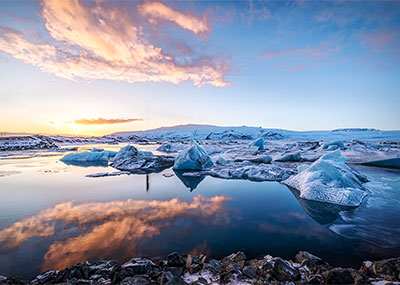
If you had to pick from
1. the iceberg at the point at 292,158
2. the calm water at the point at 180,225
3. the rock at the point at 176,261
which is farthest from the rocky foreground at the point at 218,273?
the iceberg at the point at 292,158

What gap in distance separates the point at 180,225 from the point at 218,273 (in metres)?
1.51

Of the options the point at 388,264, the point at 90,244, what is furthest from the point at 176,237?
the point at 388,264

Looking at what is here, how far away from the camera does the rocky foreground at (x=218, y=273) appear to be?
72.4 inches

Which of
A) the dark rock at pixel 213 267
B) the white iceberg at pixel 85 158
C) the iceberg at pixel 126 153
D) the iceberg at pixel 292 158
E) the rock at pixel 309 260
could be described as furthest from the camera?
the white iceberg at pixel 85 158

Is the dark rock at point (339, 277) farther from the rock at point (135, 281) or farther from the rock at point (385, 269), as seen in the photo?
the rock at point (135, 281)

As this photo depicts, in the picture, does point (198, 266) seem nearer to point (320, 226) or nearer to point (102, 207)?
point (320, 226)

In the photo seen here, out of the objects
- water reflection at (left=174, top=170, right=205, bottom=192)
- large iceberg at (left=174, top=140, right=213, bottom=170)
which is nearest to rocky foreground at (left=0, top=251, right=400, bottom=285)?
water reflection at (left=174, top=170, right=205, bottom=192)

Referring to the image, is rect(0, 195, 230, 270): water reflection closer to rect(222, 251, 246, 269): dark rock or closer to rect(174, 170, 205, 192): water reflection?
rect(222, 251, 246, 269): dark rock

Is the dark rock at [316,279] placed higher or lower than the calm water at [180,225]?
higher

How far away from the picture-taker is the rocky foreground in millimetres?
1839

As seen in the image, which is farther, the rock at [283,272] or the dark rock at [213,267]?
the dark rock at [213,267]

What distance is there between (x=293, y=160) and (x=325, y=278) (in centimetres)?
1099

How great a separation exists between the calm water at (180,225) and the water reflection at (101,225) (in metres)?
0.01

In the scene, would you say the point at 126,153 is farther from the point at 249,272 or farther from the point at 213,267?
the point at 249,272
